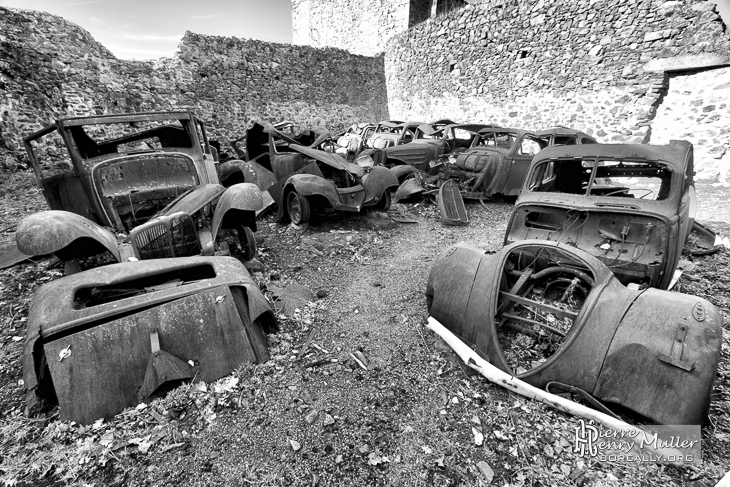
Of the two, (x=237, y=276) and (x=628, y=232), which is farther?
(x=628, y=232)

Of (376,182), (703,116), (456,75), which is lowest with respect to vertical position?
(376,182)

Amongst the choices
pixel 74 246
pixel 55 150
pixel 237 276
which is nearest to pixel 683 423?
pixel 237 276

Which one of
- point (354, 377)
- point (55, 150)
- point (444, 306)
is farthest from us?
point (55, 150)

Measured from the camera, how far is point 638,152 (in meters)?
3.19

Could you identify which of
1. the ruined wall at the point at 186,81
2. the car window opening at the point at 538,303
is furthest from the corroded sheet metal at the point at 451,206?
the ruined wall at the point at 186,81

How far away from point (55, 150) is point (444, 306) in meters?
10.9

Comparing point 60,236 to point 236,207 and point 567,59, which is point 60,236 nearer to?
point 236,207

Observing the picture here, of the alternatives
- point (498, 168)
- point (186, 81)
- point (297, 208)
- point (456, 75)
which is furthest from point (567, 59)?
point (186, 81)

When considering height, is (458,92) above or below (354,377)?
above

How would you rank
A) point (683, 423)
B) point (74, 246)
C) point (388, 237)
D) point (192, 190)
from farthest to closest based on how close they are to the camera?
1. point (388, 237)
2. point (192, 190)
3. point (74, 246)
4. point (683, 423)

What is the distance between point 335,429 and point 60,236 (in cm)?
263

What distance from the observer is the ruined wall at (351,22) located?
1712 cm

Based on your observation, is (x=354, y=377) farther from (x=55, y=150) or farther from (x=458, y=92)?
(x=458, y=92)

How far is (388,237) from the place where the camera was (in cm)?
537
